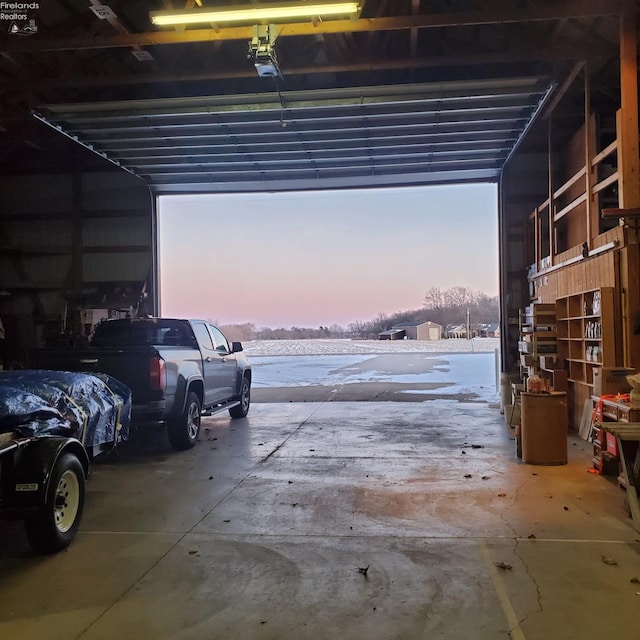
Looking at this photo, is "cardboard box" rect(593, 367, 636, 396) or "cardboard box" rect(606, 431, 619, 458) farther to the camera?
"cardboard box" rect(593, 367, 636, 396)

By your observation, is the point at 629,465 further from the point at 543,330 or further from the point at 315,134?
the point at 315,134

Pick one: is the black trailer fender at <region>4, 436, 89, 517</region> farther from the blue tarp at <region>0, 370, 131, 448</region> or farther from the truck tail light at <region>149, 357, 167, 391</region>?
the truck tail light at <region>149, 357, 167, 391</region>

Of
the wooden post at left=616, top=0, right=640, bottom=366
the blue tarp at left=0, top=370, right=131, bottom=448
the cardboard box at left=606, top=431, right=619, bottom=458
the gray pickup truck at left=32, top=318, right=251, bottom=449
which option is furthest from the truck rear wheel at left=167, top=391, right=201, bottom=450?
the wooden post at left=616, top=0, right=640, bottom=366

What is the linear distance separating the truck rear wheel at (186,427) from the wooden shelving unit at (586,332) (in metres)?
5.68

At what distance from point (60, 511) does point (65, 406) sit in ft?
2.92

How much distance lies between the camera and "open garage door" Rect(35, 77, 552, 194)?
33.0ft

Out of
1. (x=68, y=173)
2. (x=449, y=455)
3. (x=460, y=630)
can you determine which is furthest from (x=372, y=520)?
(x=68, y=173)

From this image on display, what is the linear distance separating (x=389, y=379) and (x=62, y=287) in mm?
10068

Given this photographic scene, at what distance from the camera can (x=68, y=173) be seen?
15.2 meters

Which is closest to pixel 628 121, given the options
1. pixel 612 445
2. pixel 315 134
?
pixel 612 445

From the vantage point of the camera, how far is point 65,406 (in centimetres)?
490

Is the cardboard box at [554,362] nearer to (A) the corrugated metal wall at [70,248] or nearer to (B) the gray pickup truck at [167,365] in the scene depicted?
(B) the gray pickup truck at [167,365]

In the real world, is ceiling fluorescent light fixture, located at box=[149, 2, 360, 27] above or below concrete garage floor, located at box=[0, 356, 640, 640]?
above

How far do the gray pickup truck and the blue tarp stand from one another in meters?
0.95
